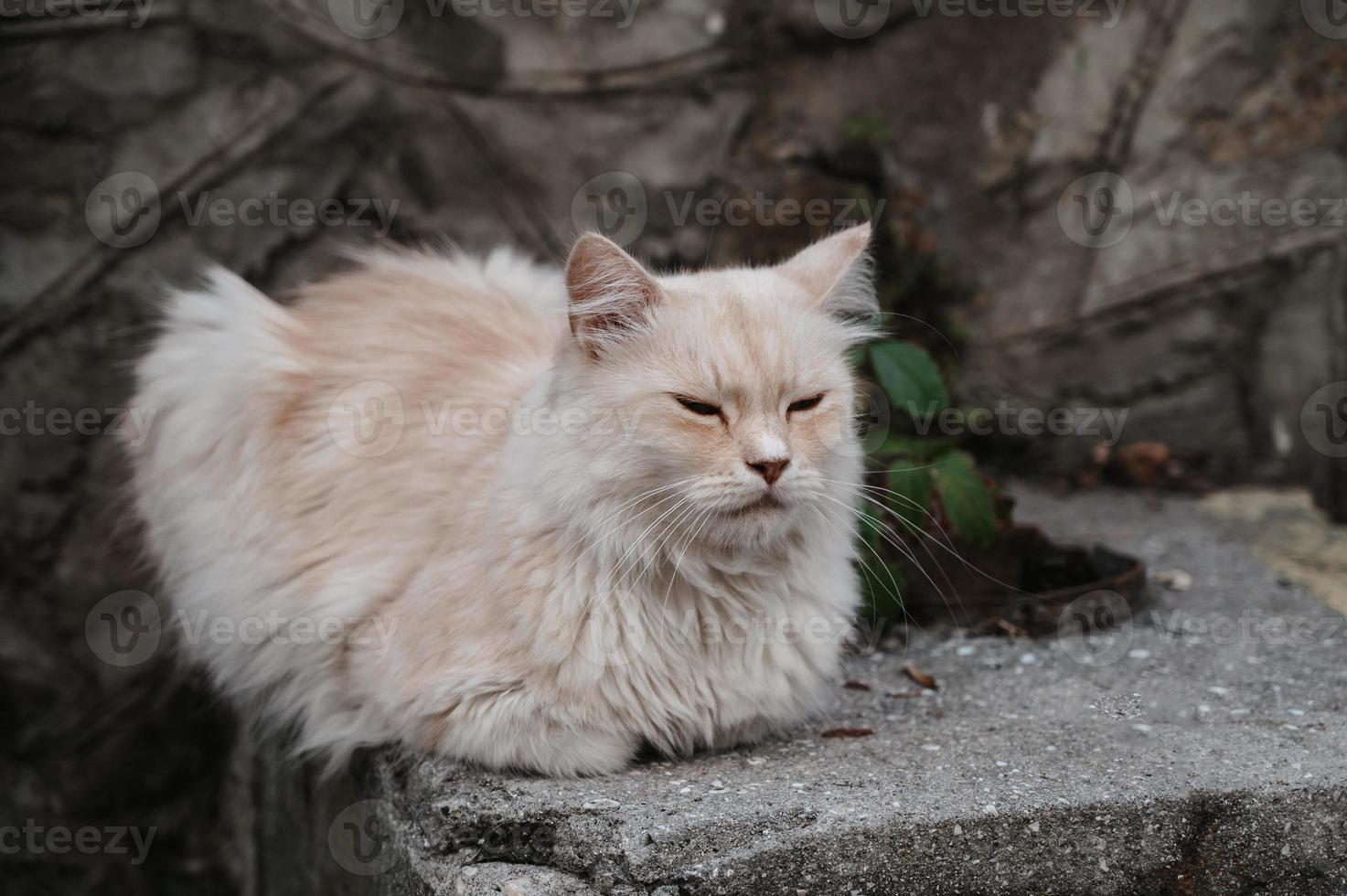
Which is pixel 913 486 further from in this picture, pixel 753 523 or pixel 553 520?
pixel 553 520

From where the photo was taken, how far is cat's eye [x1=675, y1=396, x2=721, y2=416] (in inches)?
84.5

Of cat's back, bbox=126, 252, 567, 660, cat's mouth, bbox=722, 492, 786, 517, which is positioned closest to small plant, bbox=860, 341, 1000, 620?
cat's mouth, bbox=722, 492, 786, 517

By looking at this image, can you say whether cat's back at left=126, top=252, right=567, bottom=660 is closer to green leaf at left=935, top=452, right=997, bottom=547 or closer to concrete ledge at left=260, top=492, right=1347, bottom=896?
concrete ledge at left=260, top=492, right=1347, bottom=896

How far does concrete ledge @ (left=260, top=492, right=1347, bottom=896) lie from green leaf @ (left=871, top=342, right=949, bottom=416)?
80 centimetres

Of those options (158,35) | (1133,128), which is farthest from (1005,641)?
(158,35)

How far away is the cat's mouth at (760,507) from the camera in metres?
2.10

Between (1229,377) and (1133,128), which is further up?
(1133,128)

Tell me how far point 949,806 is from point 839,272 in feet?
3.66

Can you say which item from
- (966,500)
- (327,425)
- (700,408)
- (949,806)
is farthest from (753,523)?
(327,425)

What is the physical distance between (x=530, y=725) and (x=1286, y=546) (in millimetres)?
2806

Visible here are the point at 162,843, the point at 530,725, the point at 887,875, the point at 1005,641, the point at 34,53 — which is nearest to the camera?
the point at 887,875

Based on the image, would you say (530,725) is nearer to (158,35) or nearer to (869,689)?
(869,689)

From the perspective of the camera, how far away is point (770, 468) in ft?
6.70

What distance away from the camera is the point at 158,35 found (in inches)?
148
